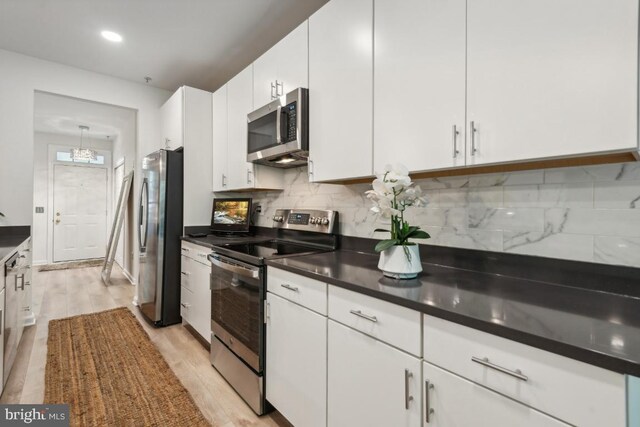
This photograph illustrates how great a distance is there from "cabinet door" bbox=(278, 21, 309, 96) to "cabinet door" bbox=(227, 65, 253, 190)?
18.2 inches

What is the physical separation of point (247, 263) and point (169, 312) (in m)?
1.77

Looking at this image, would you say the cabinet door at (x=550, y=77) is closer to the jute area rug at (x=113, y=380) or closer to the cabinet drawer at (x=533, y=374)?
the cabinet drawer at (x=533, y=374)

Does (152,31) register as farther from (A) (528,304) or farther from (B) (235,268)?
(A) (528,304)

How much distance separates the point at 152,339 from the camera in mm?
2748

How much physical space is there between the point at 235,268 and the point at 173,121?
216 centimetres

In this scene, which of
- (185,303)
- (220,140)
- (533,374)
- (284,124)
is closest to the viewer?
(533,374)

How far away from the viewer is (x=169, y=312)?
3.04 metres

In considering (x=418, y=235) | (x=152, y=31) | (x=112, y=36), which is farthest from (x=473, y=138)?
(x=112, y=36)

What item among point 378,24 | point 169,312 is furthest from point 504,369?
point 169,312

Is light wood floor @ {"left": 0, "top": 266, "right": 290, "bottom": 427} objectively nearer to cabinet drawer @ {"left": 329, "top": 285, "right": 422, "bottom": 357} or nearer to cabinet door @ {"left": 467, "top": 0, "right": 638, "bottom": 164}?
cabinet drawer @ {"left": 329, "top": 285, "right": 422, "bottom": 357}

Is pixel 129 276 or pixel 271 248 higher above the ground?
pixel 271 248

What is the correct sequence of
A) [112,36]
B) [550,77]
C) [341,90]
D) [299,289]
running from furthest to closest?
[112,36], [341,90], [299,289], [550,77]

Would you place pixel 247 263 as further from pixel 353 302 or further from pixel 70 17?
pixel 70 17

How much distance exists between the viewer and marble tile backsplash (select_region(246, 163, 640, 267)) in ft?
3.58
